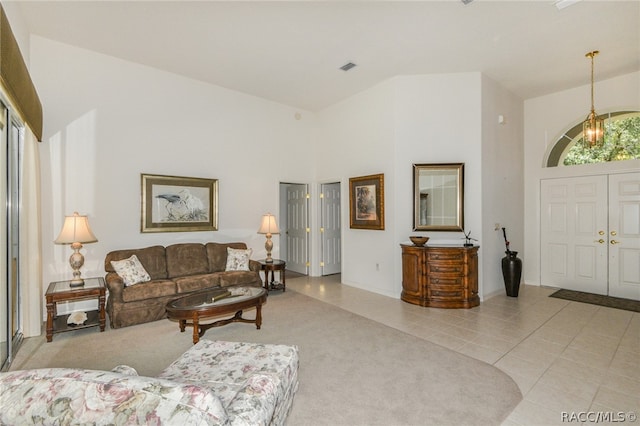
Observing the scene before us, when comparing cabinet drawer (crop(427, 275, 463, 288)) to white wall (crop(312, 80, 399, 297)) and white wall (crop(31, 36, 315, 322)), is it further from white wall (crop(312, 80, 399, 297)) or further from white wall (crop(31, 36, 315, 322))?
white wall (crop(31, 36, 315, 322))

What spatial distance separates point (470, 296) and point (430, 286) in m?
0.60

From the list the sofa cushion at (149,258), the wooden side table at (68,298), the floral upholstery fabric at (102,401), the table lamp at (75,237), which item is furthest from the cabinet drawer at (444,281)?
the table lamp at (75,237)

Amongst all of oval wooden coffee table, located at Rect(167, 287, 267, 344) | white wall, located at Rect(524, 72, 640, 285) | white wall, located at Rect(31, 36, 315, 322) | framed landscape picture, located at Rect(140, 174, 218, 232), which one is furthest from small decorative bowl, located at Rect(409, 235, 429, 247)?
framed landscape picture, located at Rect(140, 174, 218, 232)

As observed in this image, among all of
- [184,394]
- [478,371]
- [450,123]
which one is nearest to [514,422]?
[478,371]

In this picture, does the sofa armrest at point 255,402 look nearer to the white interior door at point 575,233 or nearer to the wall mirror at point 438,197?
the wall mirror at point 438,197

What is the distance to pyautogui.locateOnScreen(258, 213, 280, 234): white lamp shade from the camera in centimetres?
568

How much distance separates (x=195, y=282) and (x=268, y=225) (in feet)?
5.64

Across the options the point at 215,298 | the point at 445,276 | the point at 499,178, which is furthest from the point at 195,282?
the point at 499,178

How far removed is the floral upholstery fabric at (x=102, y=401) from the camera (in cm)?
104

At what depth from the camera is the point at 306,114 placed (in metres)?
6.91

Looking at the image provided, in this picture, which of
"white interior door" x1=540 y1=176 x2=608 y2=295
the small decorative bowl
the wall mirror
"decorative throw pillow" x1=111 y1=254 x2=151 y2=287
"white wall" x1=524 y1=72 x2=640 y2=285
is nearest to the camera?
"decorative throw pillow" x1=111 y1=254 x2=151 y2=287

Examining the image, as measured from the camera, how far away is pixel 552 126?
5.94 metres

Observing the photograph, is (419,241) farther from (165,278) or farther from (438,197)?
(165,278)

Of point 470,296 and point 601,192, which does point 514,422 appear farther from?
point 601,192
